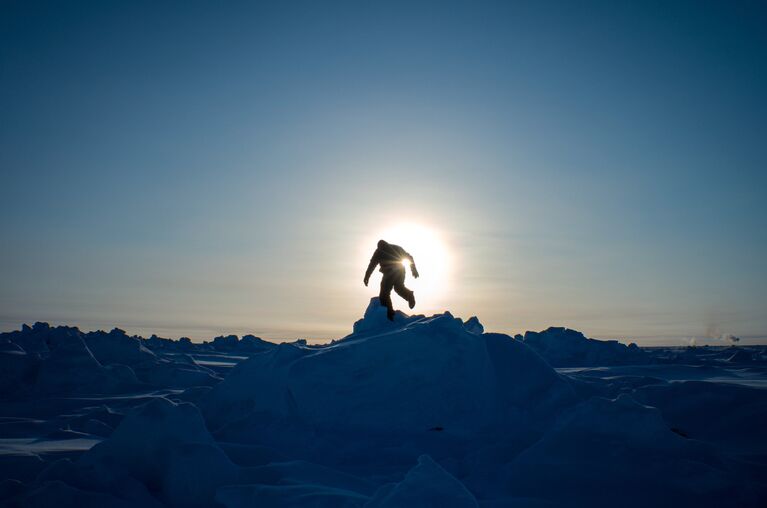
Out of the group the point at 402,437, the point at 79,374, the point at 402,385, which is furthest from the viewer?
the point at 79,374

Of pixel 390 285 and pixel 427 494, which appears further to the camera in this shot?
pixel 390 285

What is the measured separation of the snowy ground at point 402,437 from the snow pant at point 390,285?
27cm

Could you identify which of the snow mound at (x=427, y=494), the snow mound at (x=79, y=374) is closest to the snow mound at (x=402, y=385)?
the snow mound at (x=427, y=494)

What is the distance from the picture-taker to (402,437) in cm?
688

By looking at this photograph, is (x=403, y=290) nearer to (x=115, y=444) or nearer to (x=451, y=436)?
(x=451, y=436)

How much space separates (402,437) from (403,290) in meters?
3.92

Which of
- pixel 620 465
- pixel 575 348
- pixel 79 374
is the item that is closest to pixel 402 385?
pixel 620 465

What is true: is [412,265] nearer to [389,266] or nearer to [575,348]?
[389,266]

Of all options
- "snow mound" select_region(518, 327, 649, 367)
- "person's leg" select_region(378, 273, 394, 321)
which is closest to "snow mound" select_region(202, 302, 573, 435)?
"person's leg" select_region(378, 273, 394, 321)

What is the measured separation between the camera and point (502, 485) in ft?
16.9

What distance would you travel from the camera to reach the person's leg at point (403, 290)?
1024 centimetres

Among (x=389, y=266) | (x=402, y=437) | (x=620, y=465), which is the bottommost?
(x=402, y=437)

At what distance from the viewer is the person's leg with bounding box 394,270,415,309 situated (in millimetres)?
10241

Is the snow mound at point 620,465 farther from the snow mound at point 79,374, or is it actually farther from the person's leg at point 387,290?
the snow mound at point 79,374
